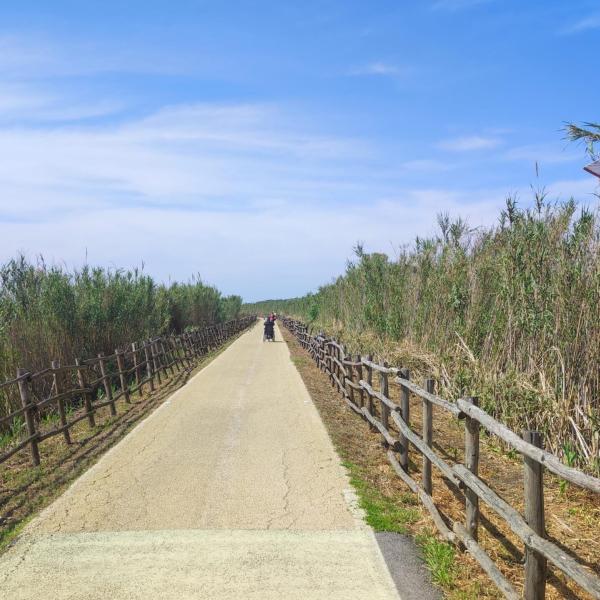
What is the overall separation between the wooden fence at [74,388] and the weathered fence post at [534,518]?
19.4 feet

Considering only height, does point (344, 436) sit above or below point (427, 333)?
below

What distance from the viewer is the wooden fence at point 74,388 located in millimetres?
8109

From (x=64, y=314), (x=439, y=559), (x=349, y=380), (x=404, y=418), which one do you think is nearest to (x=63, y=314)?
(x=64, y=314)

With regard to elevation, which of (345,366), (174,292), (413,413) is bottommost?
(413,413)

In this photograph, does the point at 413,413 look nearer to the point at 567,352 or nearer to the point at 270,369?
the point at 567,352

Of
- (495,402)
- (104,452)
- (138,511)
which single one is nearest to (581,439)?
(495,402)

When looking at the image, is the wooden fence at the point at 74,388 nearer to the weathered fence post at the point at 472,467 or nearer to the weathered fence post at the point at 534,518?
the weathered fence post at the point at 472,467

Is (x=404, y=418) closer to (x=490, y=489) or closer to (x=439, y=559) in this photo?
(x=439, y=559)

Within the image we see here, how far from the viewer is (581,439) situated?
20.5 ft

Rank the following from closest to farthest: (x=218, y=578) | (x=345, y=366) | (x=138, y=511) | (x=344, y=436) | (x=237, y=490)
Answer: (x=218, y=578) < (x=138, y=511) < (x=237, y=490) < (x=344, y=436) < (x=345, y=366)

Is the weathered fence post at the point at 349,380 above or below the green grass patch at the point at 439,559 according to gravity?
above

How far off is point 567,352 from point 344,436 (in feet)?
12.1

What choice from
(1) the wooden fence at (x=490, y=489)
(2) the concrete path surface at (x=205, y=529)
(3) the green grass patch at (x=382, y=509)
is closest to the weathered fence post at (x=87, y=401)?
(2) the concrete path surface at (x=205, y=529)

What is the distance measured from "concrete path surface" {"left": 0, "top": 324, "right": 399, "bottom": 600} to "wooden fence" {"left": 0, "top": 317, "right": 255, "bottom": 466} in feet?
3.52
